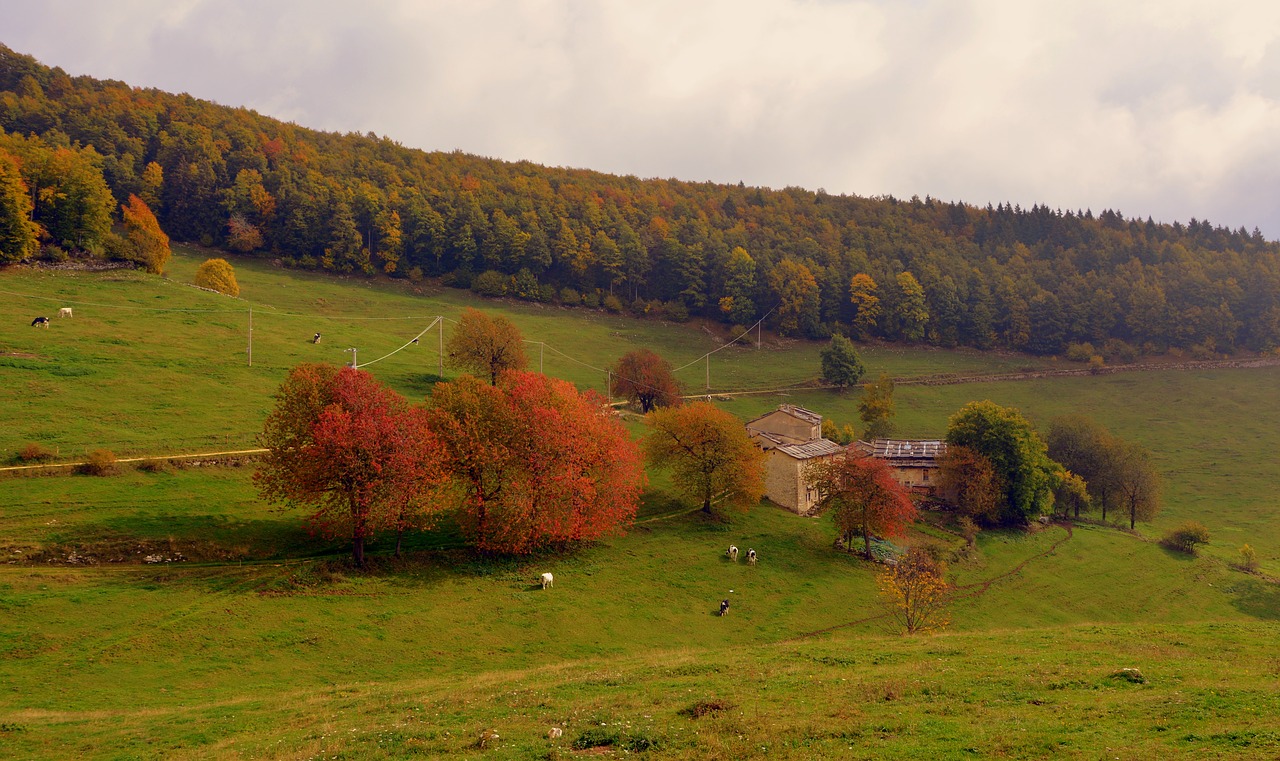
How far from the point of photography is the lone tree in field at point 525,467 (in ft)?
177

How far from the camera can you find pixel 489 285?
482 ft

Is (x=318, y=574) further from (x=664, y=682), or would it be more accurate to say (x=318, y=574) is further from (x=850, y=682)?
(x=850, y=682)

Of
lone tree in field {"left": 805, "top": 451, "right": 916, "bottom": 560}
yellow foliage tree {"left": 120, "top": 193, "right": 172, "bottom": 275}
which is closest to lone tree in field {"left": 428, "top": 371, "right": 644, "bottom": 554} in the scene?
lone tree in field {"left": 805, "top": 451, "right": 916, "bottom": 560}

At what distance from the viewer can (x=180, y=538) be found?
1884 inches

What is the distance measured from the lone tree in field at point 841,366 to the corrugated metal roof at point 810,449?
4055 cm

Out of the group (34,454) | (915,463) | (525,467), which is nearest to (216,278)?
(34,454)

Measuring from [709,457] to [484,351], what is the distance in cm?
3212

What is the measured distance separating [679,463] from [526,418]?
17.7 metres

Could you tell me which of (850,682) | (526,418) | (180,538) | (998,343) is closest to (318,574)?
(180,538)

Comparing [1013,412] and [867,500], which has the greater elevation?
[1013,412]

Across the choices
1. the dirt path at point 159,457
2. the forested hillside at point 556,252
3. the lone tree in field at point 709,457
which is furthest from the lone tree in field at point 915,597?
the forested hillside at point 556,252

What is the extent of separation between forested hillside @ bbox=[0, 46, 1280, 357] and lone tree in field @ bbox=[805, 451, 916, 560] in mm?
86663

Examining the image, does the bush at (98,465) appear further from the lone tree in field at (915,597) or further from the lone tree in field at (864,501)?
the lone tree in field at (864,501)

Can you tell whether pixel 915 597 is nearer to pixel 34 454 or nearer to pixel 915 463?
pixel 915 463
